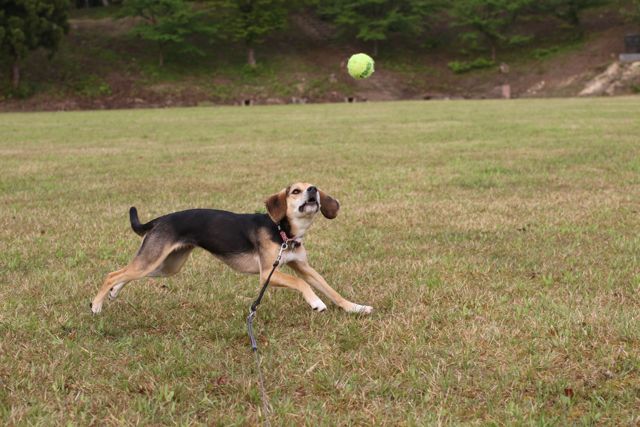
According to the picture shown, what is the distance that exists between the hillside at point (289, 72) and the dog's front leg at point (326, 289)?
141ft

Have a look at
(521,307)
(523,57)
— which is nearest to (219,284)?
(521,307)

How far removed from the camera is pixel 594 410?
309 cm

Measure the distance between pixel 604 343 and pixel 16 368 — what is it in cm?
330

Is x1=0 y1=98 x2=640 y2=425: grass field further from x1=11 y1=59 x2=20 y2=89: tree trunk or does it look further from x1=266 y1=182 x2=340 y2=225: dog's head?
x1=11 y1=59 x2=20 y2=89: tree trunk

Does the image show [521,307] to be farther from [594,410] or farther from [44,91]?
[44,91]

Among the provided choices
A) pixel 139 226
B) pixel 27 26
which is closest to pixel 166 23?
pixel 27 26

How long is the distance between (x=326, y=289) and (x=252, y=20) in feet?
167

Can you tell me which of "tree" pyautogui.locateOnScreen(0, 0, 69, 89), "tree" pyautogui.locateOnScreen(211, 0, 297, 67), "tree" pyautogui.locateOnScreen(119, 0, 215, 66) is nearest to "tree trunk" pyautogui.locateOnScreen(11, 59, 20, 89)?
"tree" pyautogui.locateOnScreen(0, 0, 69, 89)

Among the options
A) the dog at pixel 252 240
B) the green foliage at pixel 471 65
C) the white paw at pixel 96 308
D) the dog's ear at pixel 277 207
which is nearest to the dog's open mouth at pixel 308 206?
the dog at pixel 252 240

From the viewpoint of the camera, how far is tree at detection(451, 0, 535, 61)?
54.0m

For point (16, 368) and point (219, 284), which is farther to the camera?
point (219, 284)

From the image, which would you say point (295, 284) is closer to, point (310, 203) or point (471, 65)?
point (310, 203)

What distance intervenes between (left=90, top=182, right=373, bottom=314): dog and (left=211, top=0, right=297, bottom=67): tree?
49309 millimetres

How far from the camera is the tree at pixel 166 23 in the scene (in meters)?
50.0
